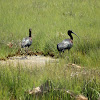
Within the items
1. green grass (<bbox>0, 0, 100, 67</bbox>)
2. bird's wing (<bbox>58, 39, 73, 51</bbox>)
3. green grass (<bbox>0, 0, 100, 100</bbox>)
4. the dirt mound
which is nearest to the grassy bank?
green grass (<bbox>0, 0, 100, 100</bbox>)

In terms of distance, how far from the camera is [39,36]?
36.5ft

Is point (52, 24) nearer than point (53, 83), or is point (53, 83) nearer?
point (53, 83)

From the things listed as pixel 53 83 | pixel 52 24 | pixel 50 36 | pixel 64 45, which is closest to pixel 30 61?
pixel 64 45

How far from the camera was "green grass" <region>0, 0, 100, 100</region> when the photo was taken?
4844 millimetres

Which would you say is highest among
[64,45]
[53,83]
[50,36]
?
[50,36]

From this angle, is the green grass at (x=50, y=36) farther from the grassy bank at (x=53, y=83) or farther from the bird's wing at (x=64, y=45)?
the bird's wing at (x=64, y=45)

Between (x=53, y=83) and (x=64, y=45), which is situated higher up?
(x=64, y=45)

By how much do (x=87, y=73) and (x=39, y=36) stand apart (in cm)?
629

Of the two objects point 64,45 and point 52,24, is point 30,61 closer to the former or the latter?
point 64,45

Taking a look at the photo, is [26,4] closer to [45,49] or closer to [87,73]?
[45,49]

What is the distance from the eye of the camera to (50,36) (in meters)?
10.9

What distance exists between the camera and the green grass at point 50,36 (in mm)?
4844

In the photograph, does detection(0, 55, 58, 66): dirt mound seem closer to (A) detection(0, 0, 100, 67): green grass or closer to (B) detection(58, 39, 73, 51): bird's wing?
(B) detection(58, 39, 73, 51): bird's wing

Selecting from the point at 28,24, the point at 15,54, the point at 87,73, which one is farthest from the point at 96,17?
the point at 87,73
